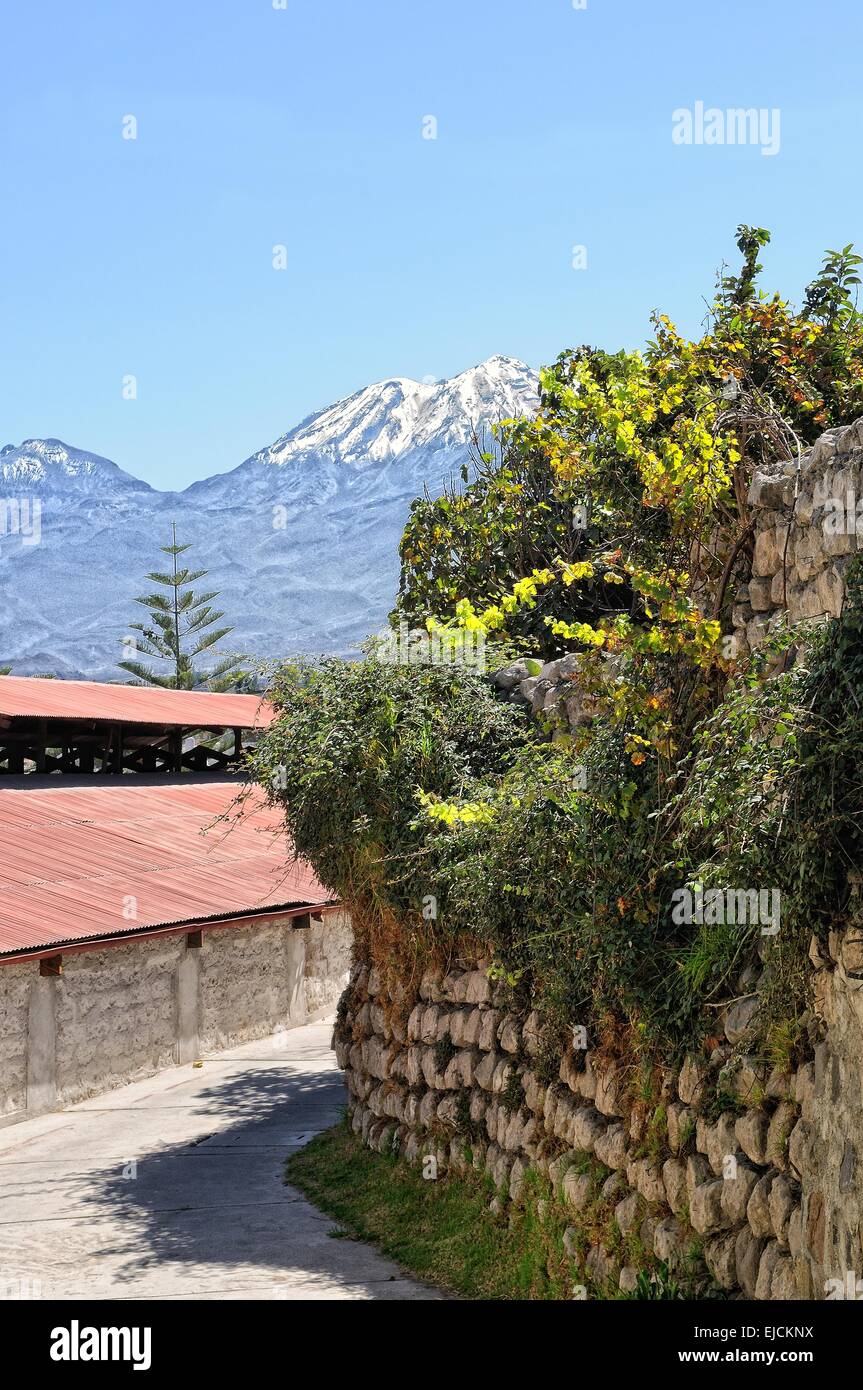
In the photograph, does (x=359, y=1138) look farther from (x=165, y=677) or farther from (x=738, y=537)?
(x=165, y=677)

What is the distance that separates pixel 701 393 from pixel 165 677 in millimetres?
45378

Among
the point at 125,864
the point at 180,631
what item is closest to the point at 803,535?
the point at 125,864

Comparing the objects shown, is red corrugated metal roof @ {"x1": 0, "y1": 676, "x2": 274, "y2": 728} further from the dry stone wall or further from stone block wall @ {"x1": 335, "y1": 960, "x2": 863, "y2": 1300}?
the dry stone wall

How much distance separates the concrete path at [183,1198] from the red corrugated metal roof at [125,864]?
6.70 ft

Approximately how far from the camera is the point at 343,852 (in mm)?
11602

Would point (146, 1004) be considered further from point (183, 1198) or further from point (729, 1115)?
point (729, 1115)

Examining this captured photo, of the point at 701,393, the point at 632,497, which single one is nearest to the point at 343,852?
the point at 632,497

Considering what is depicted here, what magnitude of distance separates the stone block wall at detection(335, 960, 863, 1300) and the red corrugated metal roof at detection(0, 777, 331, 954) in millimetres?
3127

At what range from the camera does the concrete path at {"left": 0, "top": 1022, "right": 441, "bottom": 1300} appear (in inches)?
361

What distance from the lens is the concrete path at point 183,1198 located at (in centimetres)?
916

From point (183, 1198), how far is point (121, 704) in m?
16.7

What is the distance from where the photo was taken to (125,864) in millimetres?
19078

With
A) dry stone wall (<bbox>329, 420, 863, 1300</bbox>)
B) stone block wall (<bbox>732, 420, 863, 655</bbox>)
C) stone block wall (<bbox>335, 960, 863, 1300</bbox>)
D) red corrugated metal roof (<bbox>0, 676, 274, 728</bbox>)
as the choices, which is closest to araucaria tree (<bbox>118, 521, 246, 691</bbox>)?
red corrugated metal roof (<bbox>0, 676, 274, 728</bbox>)

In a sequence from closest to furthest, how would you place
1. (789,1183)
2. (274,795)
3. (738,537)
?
1. (789,1183)
2. (738,537)
3. (274,795)
